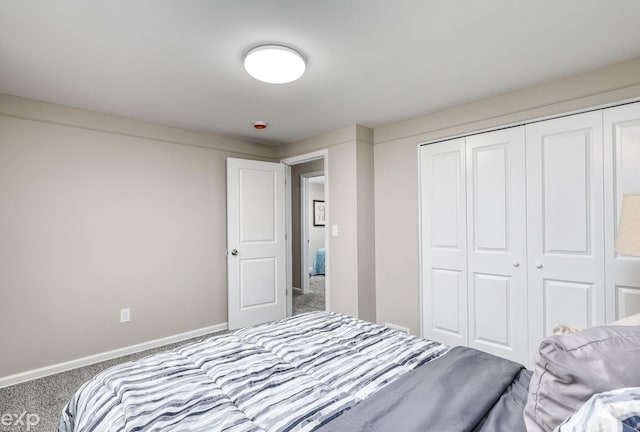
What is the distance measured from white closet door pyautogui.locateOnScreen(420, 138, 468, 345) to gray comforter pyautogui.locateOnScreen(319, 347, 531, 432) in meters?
1.71

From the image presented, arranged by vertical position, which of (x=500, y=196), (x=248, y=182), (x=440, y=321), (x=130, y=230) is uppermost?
(x=248, y=182)

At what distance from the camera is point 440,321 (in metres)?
3.15

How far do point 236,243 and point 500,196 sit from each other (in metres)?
2.85

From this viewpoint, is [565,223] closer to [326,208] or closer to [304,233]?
[326,208]

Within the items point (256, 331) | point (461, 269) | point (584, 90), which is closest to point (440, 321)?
point (461, 269)

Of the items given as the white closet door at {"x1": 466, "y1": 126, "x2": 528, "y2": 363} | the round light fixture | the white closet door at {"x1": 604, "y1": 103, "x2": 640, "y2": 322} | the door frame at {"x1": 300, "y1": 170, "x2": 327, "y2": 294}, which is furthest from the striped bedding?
the door frame at {"x1": 300, "y1": 170, "x2": 327, "y2": 294}

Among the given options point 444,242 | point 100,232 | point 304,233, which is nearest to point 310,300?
point 304,233

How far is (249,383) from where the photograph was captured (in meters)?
→ 1.31

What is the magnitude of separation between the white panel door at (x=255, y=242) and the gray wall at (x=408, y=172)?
1.35 metres

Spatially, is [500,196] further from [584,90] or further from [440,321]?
[440,321]

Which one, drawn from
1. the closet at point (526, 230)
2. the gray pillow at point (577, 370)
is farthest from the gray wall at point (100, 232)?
the gray pillow at point (577, 370)

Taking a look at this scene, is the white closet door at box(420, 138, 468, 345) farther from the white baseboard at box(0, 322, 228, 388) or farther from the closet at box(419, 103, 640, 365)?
the white baseboard at box(0, 322, 228, 388)

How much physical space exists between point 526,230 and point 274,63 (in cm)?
233

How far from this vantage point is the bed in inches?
40.4
